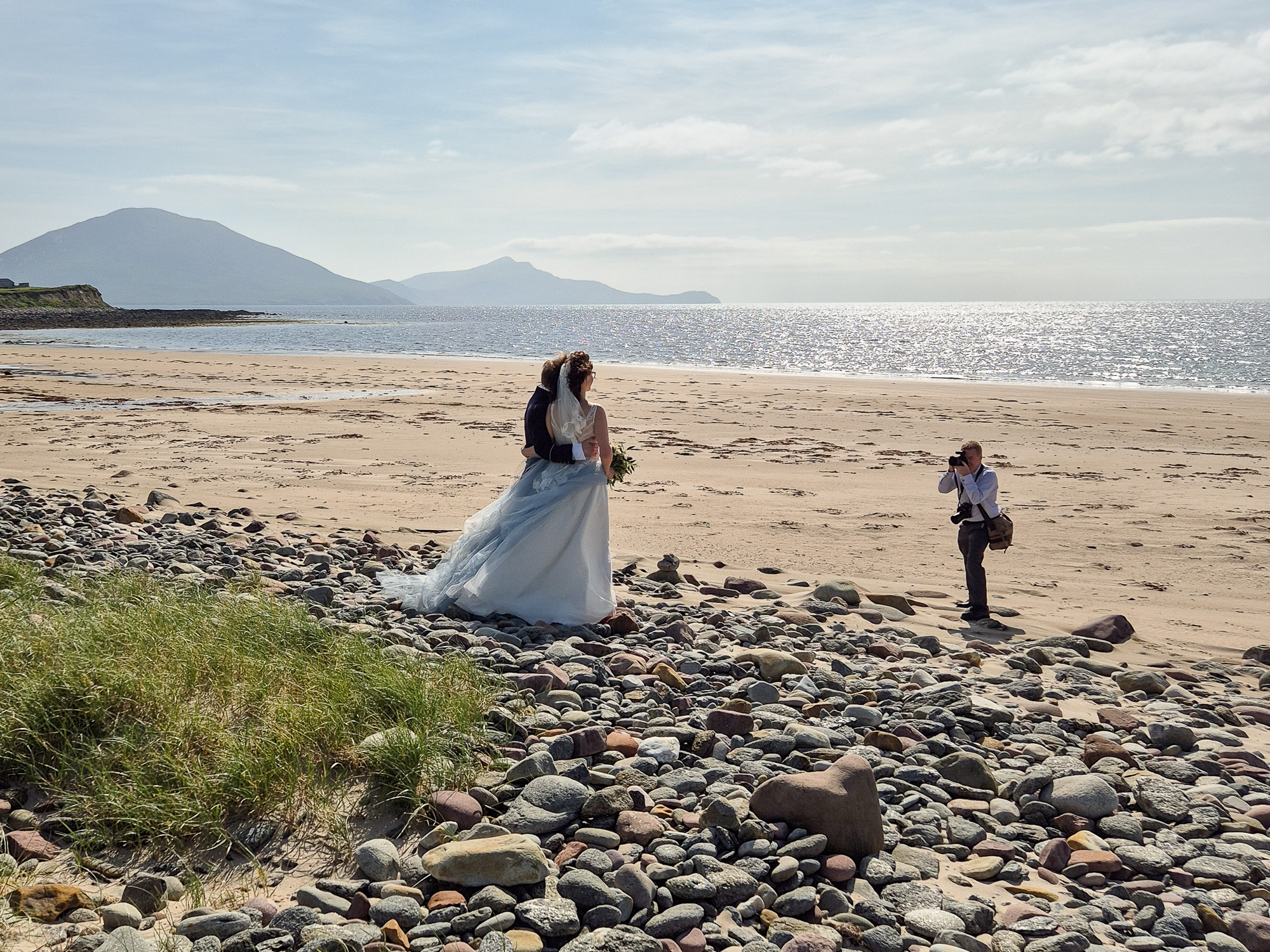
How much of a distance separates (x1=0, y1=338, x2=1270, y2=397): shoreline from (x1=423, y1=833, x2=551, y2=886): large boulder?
35838 millimetres

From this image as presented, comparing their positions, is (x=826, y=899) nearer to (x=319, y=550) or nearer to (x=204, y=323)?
(x=319, y=550)

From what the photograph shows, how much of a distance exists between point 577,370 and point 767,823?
4422 millimetres

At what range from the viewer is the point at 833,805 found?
4.29m

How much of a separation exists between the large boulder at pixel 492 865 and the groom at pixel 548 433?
442 centimetres

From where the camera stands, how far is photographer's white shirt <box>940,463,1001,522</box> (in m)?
8.88

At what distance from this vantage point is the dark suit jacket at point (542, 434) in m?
8.00

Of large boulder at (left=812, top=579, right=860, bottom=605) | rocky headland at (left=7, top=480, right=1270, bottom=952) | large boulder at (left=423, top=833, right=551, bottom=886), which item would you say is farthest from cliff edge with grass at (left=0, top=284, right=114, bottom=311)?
large boulder at (left=423, top=833, right=551, bottom=886)

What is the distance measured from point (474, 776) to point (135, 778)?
1601 mm

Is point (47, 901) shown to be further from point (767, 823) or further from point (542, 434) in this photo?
point (542, 434)

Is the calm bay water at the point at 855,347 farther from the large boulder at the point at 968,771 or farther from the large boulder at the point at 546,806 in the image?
the large boulder at the point at 546,806

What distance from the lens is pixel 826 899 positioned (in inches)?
155

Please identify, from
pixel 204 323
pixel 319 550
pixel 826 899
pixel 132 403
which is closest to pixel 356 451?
pixel 319 550

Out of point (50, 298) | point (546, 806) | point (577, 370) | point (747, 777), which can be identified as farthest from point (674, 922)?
point (50, 298)

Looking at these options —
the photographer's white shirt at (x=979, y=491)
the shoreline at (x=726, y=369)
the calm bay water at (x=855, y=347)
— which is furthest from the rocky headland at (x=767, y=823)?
the calm bay water at (x=855, y=347)
